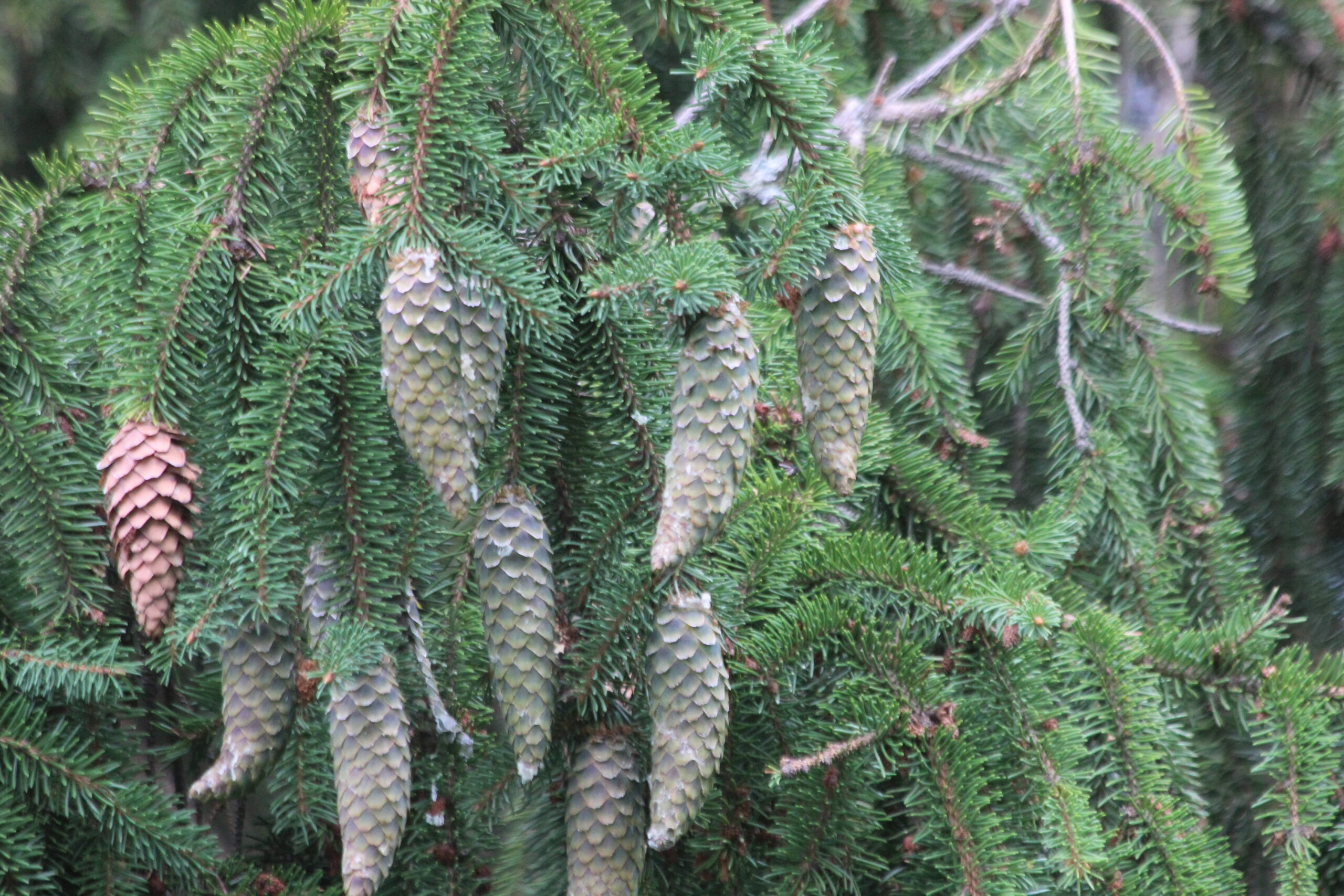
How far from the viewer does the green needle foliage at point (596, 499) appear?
0.76 metres

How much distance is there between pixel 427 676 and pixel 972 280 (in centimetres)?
93

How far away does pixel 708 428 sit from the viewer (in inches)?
27.5

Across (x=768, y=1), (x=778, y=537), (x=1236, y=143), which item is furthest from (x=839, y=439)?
(x=1236, y=143)

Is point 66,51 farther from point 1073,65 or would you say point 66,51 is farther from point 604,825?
point 604,825

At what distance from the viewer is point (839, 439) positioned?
74 cm

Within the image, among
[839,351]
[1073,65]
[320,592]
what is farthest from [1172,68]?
[320,592]

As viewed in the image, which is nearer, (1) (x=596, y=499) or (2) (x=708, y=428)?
(2) (x=708, y=428)

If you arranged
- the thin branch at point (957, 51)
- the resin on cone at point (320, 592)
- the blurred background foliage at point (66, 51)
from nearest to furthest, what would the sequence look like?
1. the resin on cone at point (320, 592)
2. the thin branch at point (957, 51)
3. the blurred background foliage at point (66, 51)

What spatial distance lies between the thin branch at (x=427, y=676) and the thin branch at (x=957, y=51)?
91 cm

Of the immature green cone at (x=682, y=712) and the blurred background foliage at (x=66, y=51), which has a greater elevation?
the blurred background foliage at (x=66, y=51)

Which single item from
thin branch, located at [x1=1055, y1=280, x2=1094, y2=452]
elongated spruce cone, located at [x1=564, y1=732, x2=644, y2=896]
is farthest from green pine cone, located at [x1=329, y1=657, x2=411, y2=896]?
thin branch, located at [x1=1055, y1=280, x2=1094, y2=452]

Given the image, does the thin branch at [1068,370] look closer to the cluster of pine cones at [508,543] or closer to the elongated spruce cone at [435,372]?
the cluster of pine cones at [508,543]

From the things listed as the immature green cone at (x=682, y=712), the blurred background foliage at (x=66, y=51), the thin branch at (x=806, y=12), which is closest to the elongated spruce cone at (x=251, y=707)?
the immature green cone at (x=682, y=712)

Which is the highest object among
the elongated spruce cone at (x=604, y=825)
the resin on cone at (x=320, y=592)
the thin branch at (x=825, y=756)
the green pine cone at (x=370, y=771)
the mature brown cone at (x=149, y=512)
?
the mature brown cone at (x=149, y=512)
